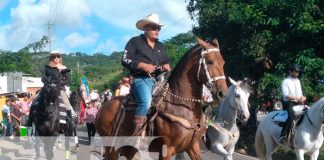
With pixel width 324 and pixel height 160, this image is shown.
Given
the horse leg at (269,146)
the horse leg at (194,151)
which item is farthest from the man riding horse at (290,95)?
the horse leg at (194,151)

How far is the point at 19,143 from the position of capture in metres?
19.7

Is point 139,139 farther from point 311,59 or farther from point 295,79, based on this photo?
point 311,59

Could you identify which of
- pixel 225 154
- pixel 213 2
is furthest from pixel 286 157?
pixel 213 2

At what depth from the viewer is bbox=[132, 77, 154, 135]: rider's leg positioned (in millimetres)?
7305

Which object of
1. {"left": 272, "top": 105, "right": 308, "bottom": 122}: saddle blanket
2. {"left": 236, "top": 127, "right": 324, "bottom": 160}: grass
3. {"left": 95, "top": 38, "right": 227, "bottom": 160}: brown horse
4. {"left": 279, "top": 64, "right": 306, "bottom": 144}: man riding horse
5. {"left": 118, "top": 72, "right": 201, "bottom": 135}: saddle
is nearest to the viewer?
{"left": 95, "top": 38, "right": 227, "bottom": 160}: brown horse

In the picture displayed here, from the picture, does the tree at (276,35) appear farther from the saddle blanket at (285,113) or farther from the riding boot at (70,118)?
the riding boot at (70,118)

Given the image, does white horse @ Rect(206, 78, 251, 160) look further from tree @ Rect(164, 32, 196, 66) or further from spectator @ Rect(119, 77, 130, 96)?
tree @ Rect(164, 32, 196, 66)

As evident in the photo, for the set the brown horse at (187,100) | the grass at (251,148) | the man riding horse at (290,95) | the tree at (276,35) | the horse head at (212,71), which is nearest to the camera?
the horse head at (212,71)

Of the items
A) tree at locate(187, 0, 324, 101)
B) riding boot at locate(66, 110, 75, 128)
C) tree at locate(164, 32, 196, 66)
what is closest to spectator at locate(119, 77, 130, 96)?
riding boot at locate(66, 110, 75, 128)

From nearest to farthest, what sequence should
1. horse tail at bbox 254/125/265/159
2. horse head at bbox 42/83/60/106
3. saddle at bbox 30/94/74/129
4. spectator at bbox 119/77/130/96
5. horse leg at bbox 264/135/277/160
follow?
horse head at bbox 42/83/60/106 → saddle at bbox 30/94/74/129 → horse leg at bbox 264/135/277/160 → horse tail at bbox 254/125/265/159 → spectator at bbox 119/77/130/96

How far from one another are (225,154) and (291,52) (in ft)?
21.4

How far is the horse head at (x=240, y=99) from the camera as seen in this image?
34.7 ft

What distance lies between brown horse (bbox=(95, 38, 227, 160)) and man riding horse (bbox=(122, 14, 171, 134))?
0.18 meters

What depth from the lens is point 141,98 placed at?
24.2 feet
